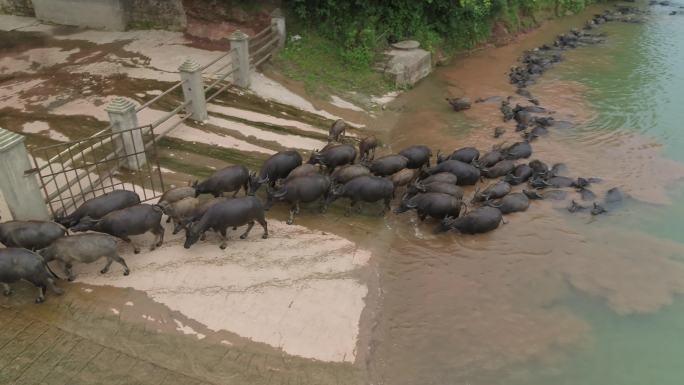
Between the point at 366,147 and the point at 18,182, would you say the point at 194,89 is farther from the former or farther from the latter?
the point at 18,182

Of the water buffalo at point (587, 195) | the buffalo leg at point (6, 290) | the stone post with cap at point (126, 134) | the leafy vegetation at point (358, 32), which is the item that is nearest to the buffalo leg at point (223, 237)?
the stone post with cap at point (126, 134)

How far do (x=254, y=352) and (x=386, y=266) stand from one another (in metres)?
2.83

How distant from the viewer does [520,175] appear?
11.5m

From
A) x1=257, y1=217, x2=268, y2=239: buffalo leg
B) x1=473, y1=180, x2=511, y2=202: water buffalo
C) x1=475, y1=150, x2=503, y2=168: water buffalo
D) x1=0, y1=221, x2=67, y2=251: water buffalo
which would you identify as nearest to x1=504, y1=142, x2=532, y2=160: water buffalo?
x1=475, y1=150, x2=503, y2=168: water buffalo

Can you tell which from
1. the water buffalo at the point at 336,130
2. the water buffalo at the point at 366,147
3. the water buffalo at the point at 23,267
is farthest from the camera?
the water buffalo at the point at 336,130

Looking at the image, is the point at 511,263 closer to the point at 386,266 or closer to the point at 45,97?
the point at 386,266

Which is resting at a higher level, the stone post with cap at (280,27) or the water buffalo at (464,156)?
the stone post with cap at (280,27)

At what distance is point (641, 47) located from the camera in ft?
68.4

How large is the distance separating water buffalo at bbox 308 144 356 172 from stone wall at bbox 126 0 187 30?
8.81 meters

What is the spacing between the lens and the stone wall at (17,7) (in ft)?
59.2

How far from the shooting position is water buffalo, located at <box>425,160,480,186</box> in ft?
36.1

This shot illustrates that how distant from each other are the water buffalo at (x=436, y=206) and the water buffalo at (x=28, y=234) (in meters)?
5.96

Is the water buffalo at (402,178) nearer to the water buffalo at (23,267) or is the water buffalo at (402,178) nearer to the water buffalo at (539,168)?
the water buffalo at (539,168)

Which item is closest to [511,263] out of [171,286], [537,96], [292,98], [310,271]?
Answer: [310,271]
